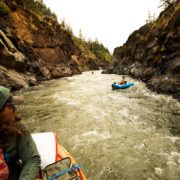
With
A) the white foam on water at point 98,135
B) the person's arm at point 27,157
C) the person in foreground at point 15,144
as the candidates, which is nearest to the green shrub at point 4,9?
the white foam on water at point 98,135

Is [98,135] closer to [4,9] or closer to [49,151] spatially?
[49,151]

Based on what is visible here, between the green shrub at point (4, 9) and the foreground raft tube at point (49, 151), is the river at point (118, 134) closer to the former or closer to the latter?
the foreground raft tube at point (49, 151)

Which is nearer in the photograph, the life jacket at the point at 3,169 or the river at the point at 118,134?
the life jacket at the point at 3,169

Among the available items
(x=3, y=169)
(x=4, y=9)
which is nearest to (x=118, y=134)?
(x=3, y=169)

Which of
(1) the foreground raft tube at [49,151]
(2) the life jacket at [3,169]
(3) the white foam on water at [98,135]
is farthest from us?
(3) the white foam on water at [98,135]

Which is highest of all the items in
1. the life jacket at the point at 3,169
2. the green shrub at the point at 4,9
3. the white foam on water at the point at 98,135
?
the green shrub at the point at 4,9

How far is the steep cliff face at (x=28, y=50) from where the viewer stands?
793 inches

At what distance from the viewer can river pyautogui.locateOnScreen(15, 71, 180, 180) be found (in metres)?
4.91

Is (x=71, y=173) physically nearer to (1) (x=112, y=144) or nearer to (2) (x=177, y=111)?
(1) (x=112, y=144)

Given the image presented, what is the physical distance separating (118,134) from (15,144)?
546 cm

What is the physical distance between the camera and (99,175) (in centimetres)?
466

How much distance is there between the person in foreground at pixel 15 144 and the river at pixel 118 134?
2742mm

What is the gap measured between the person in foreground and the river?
2.74 m

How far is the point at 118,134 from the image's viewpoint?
714 cm
